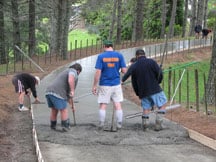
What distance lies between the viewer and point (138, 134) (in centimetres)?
954

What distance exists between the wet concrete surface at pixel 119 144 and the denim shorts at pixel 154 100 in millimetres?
490

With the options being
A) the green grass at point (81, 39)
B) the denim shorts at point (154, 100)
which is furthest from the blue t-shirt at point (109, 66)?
the green grass at point (81, 39)

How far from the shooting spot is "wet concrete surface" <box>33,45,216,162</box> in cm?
796

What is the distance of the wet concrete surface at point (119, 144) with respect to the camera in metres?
7.96

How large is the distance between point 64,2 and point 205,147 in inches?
748

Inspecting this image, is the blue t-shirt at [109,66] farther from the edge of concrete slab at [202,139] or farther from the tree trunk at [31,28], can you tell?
the tree trunk at [31,28]

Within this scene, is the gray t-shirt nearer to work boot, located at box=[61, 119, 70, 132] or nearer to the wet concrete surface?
work boot, located at box=[61, 119, 70, 132]

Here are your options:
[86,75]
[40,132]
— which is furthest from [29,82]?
[86,75]

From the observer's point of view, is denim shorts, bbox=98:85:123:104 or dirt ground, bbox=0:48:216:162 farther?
denim shorts, bbox=98:85:123:104

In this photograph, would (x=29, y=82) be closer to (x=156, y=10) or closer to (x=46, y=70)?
(x=46, y=70)

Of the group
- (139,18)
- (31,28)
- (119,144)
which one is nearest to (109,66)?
(119,144)

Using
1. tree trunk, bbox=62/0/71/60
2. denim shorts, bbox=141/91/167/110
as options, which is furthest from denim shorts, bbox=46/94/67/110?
tree trunk, bbox=62/0/71/60

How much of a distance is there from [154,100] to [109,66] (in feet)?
3.90

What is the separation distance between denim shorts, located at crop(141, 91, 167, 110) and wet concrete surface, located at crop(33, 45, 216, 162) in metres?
0.49
